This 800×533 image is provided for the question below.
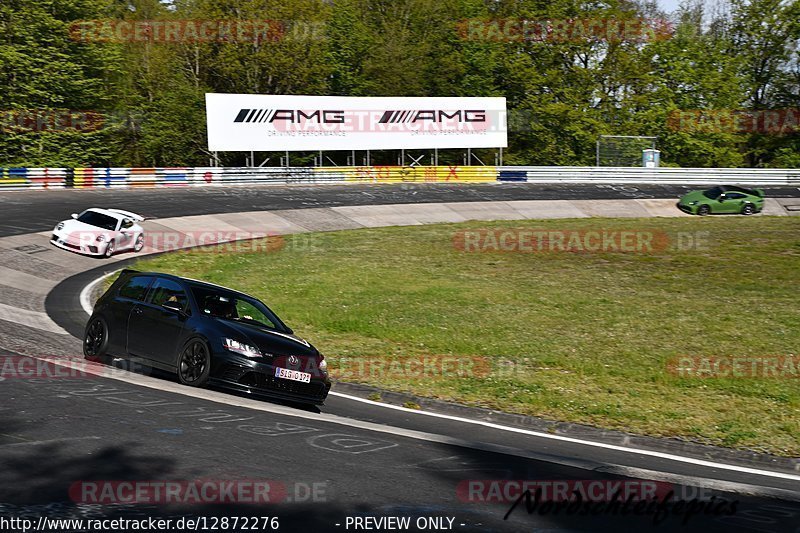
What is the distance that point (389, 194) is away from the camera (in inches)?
1718

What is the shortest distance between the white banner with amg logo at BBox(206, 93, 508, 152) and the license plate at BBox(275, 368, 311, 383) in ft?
118

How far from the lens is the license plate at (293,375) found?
1085 centimetres

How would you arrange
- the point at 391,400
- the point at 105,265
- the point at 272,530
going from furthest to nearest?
1. the point at 105,265
2. the point at 391,400
3. the point at 272,530

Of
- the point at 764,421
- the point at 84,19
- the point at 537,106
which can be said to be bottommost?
the point at 764,421

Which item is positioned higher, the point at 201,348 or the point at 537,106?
the point at 537,106

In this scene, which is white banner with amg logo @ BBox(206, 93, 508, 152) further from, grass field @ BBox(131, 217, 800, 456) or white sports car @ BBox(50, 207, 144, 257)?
white sports car @ BBox(50, 207, 144, 257)

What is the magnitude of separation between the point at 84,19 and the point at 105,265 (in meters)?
32.6

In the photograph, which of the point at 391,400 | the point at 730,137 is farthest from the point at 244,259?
the point at 730,137

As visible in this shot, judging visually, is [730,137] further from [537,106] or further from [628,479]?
[628,479]

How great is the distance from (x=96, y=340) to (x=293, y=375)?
3368 mm

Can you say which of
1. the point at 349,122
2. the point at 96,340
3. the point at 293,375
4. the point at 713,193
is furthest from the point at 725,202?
the point at 96,340

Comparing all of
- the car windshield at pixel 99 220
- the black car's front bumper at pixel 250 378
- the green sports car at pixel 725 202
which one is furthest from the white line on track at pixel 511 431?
the green sports car at pixel 725 202

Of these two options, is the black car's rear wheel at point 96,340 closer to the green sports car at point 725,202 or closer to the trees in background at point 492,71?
the green sports car at point 725,202

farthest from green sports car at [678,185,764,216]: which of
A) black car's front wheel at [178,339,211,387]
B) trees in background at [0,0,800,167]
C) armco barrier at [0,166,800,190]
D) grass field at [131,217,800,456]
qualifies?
black car's front wheel at [178,339,211,387]
